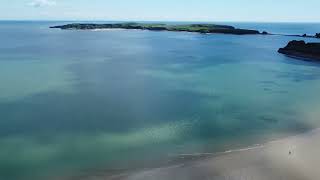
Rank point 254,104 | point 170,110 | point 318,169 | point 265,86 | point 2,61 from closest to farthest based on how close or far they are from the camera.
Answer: point 318,169
point 170,110
point 254,104
point 265,86
point 2,61

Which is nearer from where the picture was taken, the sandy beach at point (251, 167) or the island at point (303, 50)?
the sandy beach at point (251, 167)

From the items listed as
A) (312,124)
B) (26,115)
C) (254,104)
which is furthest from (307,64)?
(26,115)

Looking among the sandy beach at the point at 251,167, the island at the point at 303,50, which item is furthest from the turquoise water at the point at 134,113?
the island at the point at 303,50

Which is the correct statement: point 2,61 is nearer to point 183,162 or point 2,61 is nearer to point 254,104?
point 254,104

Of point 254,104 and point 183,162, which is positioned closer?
point 183,162

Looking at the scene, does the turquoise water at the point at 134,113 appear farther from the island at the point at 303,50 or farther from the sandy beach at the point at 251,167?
the island at the point at 303,50

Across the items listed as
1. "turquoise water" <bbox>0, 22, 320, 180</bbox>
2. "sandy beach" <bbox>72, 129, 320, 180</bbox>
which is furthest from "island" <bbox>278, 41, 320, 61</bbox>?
"sandy beach" <bbox>72, 129, 320, 180</bbox>

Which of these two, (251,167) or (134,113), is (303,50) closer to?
(134,113)
